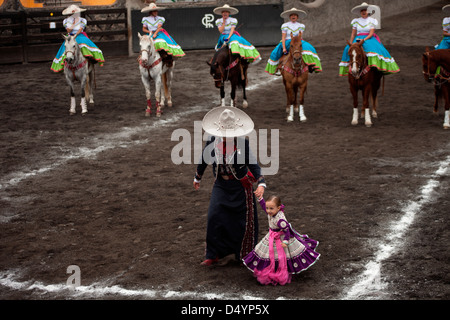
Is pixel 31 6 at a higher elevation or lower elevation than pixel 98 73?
higher

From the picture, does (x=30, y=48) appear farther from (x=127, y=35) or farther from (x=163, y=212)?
(x=163, y=212)

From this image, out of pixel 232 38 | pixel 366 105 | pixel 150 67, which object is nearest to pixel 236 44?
pixel 232 38

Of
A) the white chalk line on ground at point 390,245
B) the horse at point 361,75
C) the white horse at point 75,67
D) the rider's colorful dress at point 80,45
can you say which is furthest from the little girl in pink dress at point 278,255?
the rider's colorful dress at point 80,45

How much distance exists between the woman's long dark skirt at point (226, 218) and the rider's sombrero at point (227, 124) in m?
0.54

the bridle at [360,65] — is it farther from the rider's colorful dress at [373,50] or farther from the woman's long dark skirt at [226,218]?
the woman's long dark skirt at [226,218]

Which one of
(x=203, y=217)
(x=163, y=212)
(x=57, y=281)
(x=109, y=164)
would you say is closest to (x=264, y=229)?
(x=203, y=217)

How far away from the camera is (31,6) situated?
24.6 meters

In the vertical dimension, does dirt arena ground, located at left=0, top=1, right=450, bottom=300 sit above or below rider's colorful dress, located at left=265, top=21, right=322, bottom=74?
below

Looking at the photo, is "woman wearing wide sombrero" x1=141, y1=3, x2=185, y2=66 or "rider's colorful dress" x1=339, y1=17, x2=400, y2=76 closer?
"rider's colorful dress" x1=339, y1=17, x2=400, y2=76

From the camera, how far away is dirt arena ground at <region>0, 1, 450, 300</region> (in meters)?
6.77

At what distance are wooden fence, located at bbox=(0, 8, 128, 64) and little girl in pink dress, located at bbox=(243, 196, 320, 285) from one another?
1872 centimetres

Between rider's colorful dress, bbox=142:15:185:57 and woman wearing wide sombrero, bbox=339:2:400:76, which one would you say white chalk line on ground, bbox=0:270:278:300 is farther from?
rider's colorful dress, bbox=142:15:185:57

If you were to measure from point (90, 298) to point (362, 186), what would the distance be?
5039mm

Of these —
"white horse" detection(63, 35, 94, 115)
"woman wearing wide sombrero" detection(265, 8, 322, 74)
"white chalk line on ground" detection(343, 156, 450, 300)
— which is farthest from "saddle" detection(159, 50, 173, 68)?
"white chalk line on ground" detection(343, 156, 450, 300)
